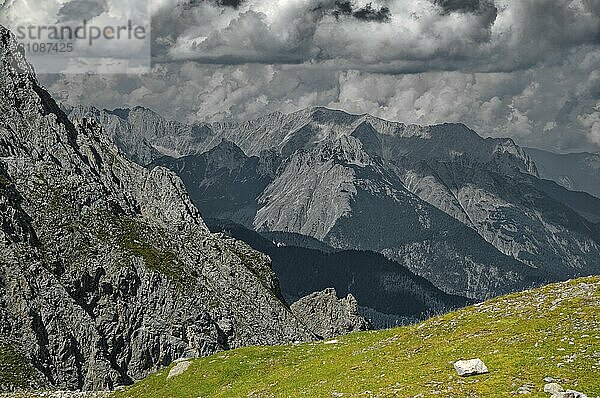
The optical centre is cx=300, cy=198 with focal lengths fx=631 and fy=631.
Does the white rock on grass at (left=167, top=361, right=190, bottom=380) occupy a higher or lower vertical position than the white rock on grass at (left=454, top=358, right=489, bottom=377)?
lower

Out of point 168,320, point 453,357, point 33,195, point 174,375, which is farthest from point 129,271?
point 453,357

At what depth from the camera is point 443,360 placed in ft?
147

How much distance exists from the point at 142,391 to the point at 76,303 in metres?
96.5

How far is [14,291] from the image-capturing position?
144 metres

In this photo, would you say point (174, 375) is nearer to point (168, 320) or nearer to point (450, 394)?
point (450, 394)

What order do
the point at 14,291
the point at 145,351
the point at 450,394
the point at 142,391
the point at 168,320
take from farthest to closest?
1. the point at 168,320
2. the point at 145,351
3. the point at 14,291
4. the point at 142,391
5. the point at 450,394

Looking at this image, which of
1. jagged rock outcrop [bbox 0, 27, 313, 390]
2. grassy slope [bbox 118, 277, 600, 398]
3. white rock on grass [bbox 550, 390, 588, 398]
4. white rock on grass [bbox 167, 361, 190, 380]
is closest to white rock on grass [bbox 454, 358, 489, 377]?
grassy slope [bbox 118, 277, 600, 398]

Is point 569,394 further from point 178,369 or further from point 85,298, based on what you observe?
point 85,298

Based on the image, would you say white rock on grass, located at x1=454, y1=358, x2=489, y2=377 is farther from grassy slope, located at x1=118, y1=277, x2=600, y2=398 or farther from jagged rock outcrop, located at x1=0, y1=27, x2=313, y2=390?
jagged rock outcrop, located at x1=0, y1=27, x2=313, y2=390

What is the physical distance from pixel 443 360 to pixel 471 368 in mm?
5816

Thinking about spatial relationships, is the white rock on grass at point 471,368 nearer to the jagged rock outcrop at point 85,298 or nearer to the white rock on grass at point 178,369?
the white rock on grass at point 178,369

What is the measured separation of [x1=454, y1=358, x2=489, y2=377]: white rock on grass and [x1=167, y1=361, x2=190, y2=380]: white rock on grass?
39.2 m

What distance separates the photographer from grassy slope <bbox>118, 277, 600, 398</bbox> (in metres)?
37.8

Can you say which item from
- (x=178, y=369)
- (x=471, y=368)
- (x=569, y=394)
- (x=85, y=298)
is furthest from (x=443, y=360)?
(x=85, y=298)
